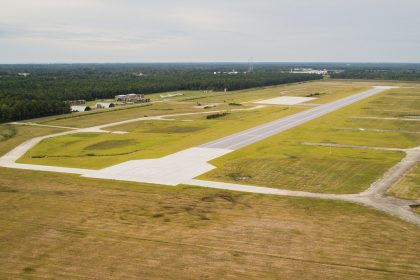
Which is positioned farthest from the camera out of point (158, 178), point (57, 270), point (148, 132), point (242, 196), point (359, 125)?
point (359, 125)

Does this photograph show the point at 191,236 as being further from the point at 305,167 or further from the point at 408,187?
the point at 408,187

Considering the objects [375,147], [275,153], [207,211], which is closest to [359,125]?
[375,147]

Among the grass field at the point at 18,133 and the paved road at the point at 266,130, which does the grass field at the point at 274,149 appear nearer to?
the paved road at the point at 266,130

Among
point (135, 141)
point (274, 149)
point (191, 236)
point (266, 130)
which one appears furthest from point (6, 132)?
point (191, 236)

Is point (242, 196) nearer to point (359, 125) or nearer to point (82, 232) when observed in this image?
point (82, 232)

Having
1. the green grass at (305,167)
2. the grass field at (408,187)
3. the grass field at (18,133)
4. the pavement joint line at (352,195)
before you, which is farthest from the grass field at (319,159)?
the grass field at (18,133)

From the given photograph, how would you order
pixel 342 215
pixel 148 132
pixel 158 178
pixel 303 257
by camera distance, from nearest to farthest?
pixel 303 257
pixel 342 215
pixel 158 178
pixel 148 132
